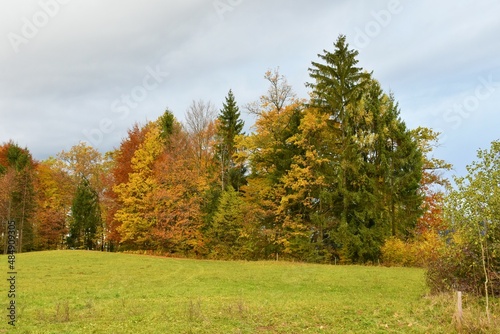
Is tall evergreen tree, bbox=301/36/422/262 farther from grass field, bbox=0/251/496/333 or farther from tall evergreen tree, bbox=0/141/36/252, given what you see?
tall evergreen tree, bbox=0/141/36/252

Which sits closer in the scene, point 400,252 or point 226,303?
point 226,303

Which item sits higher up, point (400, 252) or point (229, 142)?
point (229, 142)

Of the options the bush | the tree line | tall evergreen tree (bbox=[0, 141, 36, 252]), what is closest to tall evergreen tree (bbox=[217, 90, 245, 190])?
the tree line

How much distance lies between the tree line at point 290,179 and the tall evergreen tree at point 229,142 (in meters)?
0.11

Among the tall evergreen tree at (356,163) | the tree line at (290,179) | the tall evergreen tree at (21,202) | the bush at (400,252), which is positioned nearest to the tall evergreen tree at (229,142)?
the tree line at (290,179)

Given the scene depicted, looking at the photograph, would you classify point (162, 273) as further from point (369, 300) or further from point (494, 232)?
point (494, 232)

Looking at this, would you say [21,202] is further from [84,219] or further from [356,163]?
[356,163]

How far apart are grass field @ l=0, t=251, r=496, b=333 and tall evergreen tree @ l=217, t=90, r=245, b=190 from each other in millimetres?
18040

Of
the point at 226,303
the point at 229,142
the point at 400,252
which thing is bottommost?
the point at 226,303

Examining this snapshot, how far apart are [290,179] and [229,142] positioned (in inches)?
451

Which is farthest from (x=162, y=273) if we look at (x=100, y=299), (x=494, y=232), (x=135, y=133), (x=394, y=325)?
(x=135, y=133)

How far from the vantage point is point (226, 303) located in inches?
475

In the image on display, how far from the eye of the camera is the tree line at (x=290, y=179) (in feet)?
102

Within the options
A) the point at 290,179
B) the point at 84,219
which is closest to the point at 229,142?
the point at 290,179
